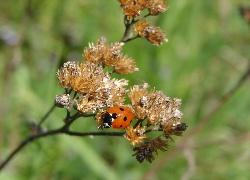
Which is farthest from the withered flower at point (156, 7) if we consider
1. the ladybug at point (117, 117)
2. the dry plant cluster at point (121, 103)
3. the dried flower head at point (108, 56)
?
the ladybug at point (117, 117)

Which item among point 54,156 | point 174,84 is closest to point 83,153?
point 54,156

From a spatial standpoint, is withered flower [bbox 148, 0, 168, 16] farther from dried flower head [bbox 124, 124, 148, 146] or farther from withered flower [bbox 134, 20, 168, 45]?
dried flower head [bbox 124, 124, 148, 146]

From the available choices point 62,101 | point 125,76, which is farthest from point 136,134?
point 125,76

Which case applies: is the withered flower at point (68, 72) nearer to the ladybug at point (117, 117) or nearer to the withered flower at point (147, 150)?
the ladybug at point (117, 117)

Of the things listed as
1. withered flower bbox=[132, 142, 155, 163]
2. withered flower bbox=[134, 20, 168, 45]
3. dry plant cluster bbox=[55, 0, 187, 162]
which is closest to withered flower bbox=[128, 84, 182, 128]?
dry plant cluster bbox=[55, 0, 187, 162]

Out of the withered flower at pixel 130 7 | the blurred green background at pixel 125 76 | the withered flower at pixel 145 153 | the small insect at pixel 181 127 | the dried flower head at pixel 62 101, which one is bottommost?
the withered flower at pixel 145 153

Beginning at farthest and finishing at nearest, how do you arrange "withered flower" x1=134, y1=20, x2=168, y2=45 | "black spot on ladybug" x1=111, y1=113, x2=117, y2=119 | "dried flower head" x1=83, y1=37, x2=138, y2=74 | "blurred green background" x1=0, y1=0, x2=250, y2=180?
"blurred green background" x1=0, y1=0, x2=250, y2=180
"withered flower" x1=134, y1=20, x2=168, y2=45
"dried flower head" x1=83, y1=37, x2=138, y2=74
"black spot on ladybug" x1=111, y1=113, x2=117, y2=119
